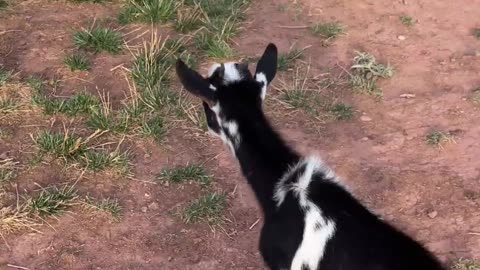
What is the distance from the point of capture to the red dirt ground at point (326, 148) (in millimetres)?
5020

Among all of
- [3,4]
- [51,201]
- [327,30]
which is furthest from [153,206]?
[3,4]

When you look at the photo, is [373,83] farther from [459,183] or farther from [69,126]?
[69,126]

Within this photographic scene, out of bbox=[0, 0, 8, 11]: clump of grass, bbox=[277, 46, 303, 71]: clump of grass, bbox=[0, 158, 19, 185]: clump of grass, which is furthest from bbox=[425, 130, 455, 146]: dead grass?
bbox=[0, 0, 8, 11]: clump of grass

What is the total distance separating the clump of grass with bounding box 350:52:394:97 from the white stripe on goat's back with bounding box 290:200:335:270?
8.56 feet

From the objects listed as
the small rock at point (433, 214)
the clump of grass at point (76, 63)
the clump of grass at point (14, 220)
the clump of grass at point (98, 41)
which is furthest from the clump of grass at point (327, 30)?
the clump of grass at point (14, 220)

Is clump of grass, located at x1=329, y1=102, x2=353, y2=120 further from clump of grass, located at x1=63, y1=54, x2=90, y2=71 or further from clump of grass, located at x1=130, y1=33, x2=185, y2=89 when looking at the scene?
clump of grass, located at x1=63, y1=54, x2=90, y2=71

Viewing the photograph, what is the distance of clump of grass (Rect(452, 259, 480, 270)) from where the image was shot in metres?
4.83

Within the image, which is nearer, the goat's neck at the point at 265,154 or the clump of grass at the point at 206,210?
the goat's neck at the point at 265,154

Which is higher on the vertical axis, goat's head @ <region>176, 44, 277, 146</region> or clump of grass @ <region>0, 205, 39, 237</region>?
goat's head @ <region>176, 44, 277, 146</region>

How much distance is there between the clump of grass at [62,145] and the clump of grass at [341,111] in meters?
2.01

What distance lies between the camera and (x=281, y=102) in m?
6.29

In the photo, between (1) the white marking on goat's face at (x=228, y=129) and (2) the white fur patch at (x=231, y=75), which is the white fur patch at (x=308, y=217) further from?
(2) the white fur patch at (x=231, y=75)

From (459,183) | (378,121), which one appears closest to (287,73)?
(378,121)

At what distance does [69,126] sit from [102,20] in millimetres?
1575
